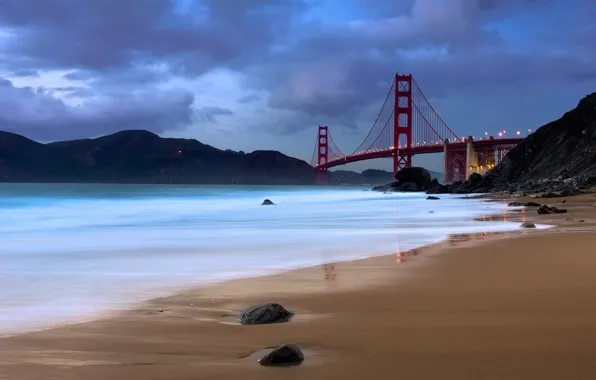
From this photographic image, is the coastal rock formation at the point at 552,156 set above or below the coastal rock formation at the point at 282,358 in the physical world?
above

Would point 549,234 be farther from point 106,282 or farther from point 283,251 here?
point 106,282

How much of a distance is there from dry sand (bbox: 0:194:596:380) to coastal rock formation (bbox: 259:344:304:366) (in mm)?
53

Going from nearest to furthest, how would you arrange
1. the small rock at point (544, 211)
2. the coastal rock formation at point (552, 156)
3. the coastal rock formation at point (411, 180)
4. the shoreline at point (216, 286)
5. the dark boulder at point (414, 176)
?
1. the shoreline at point (216, 286)
2. the small rock at point (544, 211)
3. the coastal rock formation at point (552, 156)
4. the coastal rock formation at point (411, 180)
5. the dark boulder at point (414, 176)

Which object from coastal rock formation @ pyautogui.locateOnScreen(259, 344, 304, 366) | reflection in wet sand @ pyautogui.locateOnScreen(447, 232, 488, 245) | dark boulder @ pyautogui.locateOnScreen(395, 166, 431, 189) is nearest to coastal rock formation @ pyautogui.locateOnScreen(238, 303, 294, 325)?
coastal rock formation @ pyautogui.locateOnScreen(259, 344, 304, 366)

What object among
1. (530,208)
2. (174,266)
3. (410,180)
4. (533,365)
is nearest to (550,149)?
(410,180)

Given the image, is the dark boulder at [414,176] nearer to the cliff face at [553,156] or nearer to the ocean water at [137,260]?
the cliff face at [553,156]

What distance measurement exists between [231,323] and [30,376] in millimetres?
1287

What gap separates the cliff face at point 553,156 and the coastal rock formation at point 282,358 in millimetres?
32752

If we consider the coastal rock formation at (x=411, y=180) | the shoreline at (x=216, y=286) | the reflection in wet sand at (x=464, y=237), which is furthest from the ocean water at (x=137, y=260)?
the coastal rock formation at (x=411, y=180)

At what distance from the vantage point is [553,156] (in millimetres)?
41438

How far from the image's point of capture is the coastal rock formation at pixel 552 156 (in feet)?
116

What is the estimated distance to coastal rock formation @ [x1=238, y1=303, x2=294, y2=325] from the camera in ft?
12.0

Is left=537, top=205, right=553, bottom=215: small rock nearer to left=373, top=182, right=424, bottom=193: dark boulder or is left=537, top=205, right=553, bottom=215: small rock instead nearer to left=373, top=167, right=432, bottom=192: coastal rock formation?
left=373, top=182, right=424, bottom=193: dark boulder

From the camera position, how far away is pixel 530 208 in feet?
57.7
